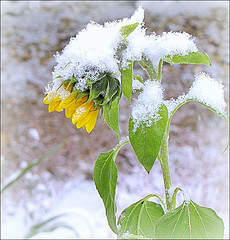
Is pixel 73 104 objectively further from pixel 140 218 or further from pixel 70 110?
pixel 140 218

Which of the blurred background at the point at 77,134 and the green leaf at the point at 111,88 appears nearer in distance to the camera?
the green leaf at the point at 111,88

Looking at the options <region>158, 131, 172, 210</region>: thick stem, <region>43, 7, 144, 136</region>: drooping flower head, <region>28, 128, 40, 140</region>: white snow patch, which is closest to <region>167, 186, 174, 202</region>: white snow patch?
<region>158, 131, 172, 210</region>: thick stem

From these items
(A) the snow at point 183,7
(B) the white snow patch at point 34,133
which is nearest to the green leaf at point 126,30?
(A) the snow at point 183,7

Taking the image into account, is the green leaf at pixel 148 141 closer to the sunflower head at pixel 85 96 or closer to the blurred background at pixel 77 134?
the sunflower head at pixel 85 96

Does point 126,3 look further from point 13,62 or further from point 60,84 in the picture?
point 60,84

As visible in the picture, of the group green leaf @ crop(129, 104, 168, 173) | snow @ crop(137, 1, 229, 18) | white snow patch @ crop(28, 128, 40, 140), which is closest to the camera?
green leaf @ crop(129, 104, 168, 173)

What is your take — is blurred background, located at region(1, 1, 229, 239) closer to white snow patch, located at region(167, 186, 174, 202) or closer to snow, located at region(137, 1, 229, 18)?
snow, located at region(137, 1, 229, 18)

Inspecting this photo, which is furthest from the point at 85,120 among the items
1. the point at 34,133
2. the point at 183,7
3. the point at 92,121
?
the point at 34,133
